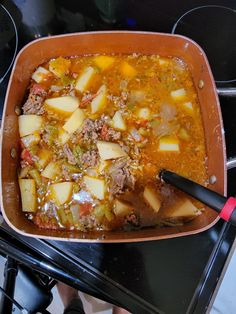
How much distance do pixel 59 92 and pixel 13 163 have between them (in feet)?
1.00

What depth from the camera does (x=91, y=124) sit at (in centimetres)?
134

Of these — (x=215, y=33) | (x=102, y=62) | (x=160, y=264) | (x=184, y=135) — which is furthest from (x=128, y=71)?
(x=160, y=264)

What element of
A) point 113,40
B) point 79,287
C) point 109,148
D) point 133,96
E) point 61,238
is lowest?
point 79,287

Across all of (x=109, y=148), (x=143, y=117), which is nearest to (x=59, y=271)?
(x=109, y=148)

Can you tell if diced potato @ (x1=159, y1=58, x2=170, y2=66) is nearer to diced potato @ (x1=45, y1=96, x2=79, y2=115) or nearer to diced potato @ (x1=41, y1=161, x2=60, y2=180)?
diced potato @ (x1=45, y1=96, x2=79, y2=115)

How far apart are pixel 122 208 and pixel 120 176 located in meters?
0.10

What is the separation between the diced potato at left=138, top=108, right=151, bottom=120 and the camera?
1.37 metres

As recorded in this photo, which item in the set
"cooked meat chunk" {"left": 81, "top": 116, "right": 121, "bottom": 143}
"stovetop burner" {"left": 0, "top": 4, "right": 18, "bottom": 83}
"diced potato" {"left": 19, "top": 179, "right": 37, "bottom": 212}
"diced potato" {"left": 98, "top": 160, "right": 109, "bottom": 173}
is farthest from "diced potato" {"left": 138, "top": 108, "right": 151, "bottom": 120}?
"stovetop burner" {"left": 0, "top": 4, "right": 18, "bottom": 83}

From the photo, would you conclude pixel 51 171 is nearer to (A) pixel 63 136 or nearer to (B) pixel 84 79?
(A) pixel 63 136

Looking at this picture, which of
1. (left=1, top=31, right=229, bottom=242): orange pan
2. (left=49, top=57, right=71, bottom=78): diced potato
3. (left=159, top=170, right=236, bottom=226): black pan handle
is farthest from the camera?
(left=49, top=57, right=71, bottom=78): diced potato

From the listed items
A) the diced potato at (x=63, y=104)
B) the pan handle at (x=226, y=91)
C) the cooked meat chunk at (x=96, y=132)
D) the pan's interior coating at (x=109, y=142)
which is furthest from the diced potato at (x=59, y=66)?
the pan handle at (x=226, y=91)

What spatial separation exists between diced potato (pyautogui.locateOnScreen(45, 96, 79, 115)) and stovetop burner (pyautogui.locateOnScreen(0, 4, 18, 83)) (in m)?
0.26

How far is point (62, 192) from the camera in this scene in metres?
1.29

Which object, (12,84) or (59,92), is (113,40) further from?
(12,84)
